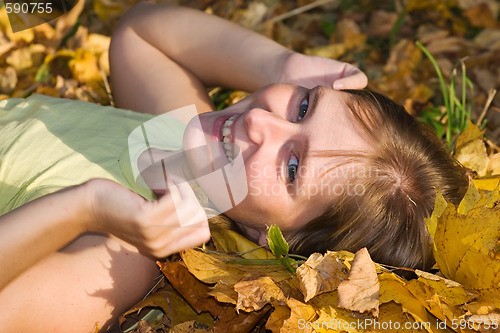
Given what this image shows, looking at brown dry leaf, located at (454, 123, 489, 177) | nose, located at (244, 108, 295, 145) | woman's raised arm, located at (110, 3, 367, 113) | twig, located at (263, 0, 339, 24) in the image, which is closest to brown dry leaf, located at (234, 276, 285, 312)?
nose, located at (244, 108, 295, 145)

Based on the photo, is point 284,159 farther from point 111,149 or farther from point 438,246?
point 111,149

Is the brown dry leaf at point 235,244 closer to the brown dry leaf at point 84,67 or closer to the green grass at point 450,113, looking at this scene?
the green grass at point 450,113

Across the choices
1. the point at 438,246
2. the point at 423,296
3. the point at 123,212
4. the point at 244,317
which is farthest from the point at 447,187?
the point at 123,212

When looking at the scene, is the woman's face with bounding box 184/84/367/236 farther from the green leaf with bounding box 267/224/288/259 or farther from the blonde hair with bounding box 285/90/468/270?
the green leaf with bounding box 267/224/288/259

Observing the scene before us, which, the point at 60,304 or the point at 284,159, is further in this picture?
the point at 284,159

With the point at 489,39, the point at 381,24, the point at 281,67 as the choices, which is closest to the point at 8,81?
the point at 281,67

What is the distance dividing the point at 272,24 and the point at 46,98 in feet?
4.23

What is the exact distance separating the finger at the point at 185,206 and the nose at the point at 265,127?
0.35 metres

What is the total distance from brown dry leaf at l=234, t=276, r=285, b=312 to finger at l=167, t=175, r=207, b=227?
0.21 m

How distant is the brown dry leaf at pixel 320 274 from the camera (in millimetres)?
1410

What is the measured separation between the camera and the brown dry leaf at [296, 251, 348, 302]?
141 centimetres

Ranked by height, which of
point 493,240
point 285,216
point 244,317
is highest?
point 493,240

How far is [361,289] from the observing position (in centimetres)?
138

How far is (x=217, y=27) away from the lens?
2424 mm
